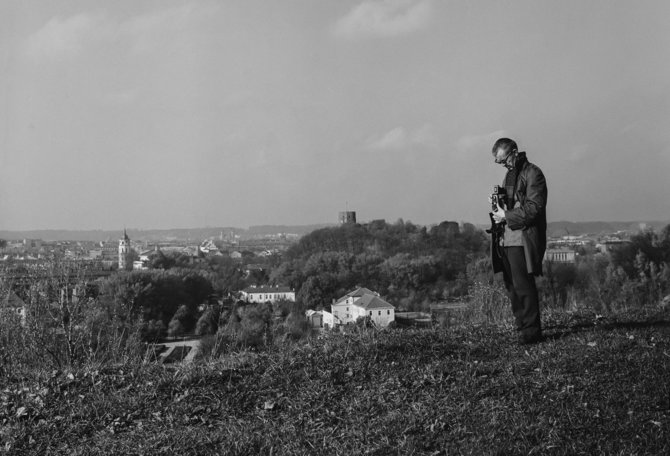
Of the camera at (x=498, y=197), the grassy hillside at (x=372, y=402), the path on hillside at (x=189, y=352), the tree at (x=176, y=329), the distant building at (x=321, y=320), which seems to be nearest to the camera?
the grassy hillside at (x=372, y=402)

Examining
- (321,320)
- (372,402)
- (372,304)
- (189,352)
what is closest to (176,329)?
(321,320)

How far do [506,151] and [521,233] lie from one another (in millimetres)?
723

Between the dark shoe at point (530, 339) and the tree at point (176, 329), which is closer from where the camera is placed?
the dark shoe at point (530, 339)

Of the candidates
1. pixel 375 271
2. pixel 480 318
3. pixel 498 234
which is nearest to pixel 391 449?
pixel 498 234

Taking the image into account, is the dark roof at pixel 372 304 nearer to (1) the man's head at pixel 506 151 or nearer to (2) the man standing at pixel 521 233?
(2) the man standing at pixel 521 233

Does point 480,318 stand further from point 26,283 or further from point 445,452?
point 26,283

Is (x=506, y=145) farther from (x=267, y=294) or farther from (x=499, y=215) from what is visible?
(x=267, y=294)

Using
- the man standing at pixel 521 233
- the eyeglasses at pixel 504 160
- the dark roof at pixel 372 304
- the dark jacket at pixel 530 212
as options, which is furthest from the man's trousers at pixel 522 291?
the dark roof at pixel 372 304

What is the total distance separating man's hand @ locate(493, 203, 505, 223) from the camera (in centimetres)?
563

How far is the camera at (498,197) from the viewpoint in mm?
5742

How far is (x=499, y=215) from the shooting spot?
567 centimetres

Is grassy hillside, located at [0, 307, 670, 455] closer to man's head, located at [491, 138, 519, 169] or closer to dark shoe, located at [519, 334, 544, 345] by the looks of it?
dark shoe, located at [519, 334, 544, 345]

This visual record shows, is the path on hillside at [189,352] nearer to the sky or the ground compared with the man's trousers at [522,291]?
nearer to the ground

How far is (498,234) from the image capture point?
5.91m
